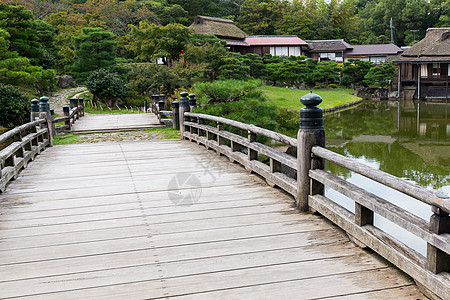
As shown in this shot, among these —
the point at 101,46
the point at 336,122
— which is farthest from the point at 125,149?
the point at 101,46

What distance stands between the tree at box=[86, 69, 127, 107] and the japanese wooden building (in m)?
24.4

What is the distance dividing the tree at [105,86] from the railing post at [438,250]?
79.1ft

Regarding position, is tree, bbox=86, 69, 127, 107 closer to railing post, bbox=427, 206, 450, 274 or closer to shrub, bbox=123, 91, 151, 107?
shrub, bbox=123, 91, 151, 107

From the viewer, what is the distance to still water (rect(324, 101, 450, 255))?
8.41 m

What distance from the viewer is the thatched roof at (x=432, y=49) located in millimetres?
→ 35625

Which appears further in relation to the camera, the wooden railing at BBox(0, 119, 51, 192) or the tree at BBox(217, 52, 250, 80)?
the tree at BBox(217, 52, 250, 80)

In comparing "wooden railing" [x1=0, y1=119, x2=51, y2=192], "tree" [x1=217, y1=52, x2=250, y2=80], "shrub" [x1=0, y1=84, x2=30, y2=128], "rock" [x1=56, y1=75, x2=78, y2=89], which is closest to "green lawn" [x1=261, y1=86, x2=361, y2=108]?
"tree" [x1=217, y1=52, x2=250, y2=80]

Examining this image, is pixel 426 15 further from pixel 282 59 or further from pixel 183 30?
pixel 183 30

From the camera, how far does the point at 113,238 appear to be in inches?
141

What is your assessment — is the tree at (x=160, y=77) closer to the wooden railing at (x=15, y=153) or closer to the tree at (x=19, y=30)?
the tree at (x=19, y=30)

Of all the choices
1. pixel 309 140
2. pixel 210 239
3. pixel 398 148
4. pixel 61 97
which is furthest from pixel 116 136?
pixel 61 97

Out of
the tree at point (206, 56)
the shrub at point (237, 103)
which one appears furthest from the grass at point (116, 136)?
the tree at point (206, 56)

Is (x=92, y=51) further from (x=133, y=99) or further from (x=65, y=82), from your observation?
(x=133, y=99)

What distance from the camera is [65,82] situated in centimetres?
3016
